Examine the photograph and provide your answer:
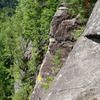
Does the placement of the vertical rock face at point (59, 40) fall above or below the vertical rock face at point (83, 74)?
below

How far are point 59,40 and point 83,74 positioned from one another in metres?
6.35

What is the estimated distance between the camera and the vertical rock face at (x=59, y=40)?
9273 millimetres

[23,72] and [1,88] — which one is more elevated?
[23,72]

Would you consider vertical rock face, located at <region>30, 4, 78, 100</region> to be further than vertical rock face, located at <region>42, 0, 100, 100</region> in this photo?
Yes

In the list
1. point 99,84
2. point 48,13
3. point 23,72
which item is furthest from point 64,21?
point 23,72

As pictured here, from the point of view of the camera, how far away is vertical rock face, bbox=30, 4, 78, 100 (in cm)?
927

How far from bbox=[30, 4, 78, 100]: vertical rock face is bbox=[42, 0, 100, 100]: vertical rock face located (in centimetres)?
462

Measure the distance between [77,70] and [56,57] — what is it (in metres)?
5.36

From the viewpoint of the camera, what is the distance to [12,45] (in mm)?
23938

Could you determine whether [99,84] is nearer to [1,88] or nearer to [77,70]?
[77,70]

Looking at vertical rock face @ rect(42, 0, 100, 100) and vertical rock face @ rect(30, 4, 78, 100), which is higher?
vertical rock face @ rect(42, 0, 100, 100)

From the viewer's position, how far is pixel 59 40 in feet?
31.9

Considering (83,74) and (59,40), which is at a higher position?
(83,74)

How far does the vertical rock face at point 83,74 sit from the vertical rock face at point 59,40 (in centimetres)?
462
